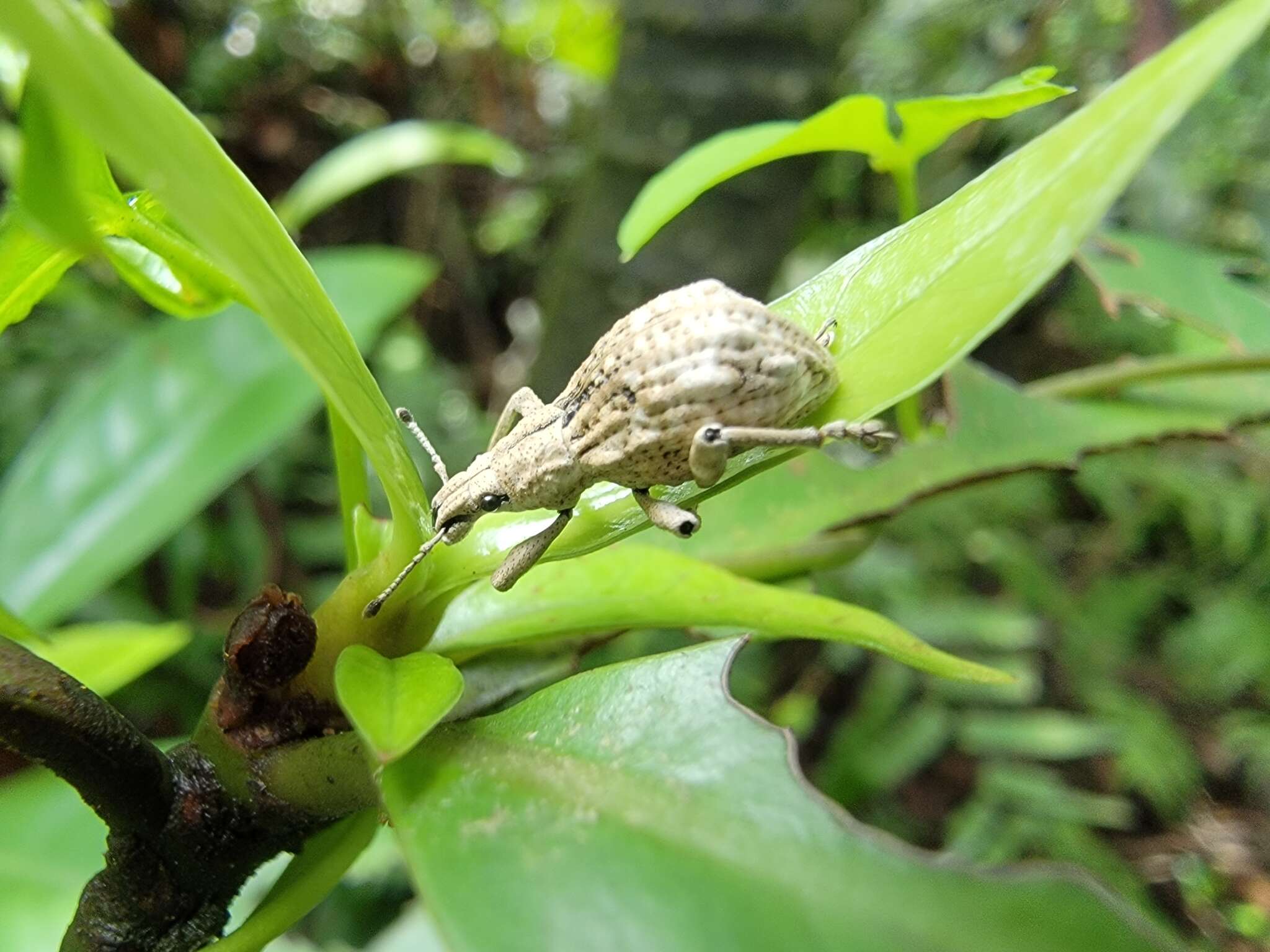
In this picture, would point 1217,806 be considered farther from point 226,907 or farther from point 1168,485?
point 226,907

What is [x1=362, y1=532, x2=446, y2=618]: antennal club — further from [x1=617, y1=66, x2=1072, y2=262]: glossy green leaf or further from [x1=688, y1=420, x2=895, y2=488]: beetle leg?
[x1=617, y1=66, x2=1072, y2=262]: glossy green leaf

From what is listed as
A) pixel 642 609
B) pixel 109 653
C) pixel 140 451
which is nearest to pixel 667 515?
pixel 642 609

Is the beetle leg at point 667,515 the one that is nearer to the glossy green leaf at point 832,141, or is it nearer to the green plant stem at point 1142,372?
the glossy green leaf at point 832,141

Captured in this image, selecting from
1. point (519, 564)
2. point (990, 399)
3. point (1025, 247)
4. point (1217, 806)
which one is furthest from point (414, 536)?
point (1217, 806)

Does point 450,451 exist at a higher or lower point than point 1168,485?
higher

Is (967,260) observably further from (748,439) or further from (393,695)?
(393,695)

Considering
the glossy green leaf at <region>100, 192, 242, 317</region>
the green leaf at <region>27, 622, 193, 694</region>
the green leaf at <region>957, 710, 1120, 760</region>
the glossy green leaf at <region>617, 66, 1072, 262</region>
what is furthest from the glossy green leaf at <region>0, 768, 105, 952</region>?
the green leaf at <region>957, 710, 1120, 760</region>
